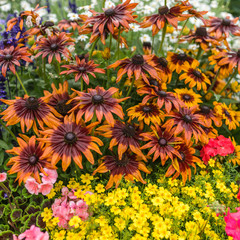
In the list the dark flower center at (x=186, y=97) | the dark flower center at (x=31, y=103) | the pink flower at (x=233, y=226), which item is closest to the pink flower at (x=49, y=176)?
the dark flower center at (x=31, y=103)

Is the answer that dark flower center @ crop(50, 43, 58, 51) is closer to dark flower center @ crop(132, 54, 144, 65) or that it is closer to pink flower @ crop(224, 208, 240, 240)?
dark flower center @ crop(132, 54, 144, 65)

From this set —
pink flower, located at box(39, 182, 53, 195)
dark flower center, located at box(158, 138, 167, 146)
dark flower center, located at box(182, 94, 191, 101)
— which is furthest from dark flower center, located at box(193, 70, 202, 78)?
pink flower, located at box(39, 182, 53, 195)

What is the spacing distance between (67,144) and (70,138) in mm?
40

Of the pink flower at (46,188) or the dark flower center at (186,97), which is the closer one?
the pink flower at (46,188)

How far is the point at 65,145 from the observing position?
4.31 feet

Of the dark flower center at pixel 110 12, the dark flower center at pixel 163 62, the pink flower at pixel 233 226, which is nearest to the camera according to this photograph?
the pink flower at pixel 233 226

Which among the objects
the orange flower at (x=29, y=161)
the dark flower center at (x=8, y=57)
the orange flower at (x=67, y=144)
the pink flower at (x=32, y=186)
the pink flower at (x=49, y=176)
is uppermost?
the dark flower center at (x=8, y=57)

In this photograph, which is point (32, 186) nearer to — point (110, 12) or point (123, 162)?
point (123, 162)

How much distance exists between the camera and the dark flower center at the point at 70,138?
130cm

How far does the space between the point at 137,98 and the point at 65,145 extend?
77cm

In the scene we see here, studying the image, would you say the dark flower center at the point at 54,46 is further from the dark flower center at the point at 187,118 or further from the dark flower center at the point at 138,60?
the dark flower center at the point at 187,118

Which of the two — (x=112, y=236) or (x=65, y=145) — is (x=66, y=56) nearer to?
(x=65, y=145)

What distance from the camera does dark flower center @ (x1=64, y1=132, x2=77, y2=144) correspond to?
1.30 metres

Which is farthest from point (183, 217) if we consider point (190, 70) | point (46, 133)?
point (190, 70)
